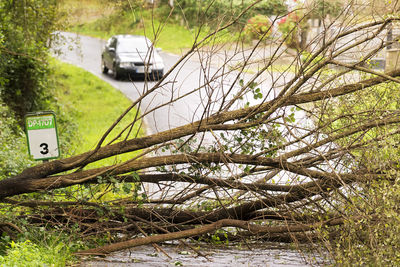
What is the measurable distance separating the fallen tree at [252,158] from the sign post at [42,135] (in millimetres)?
764

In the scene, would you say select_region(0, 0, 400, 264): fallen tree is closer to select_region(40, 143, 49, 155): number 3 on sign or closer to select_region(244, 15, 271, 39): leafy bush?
select_region(244, 15, 271, 39): leafy bush

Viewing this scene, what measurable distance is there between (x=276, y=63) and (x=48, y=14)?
10.8 metres

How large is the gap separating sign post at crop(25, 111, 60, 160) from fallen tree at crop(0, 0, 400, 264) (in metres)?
0.76

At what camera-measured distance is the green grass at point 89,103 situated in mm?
16095

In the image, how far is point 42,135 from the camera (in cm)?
892

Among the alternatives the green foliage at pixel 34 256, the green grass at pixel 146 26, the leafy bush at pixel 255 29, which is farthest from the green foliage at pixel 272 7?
the green foliage at pixel 34 256

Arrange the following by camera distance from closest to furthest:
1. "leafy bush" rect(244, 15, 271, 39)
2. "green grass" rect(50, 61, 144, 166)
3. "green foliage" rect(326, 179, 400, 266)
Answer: "green foliage" rect(326, 179, 400, 266) < "leafy bush" rect(244, 15, 271, 39) < "green grass" rect(50, 61, 144, 166)

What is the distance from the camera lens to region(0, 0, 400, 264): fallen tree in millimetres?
7457

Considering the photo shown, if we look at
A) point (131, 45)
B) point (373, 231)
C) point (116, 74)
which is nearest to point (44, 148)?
point (373, 231)

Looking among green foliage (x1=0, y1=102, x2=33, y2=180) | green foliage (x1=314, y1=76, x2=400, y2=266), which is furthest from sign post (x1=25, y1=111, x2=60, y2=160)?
green foliage (x1=314, y1=76, x2=400, y2=266)

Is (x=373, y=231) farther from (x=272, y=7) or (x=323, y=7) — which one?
(x=272, y=7)

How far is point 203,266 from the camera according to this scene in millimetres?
7387

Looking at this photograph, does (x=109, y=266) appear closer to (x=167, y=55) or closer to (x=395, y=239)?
(x=395, y=239)

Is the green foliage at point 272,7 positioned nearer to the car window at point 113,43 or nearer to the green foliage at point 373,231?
the green foliage at point 373,231
